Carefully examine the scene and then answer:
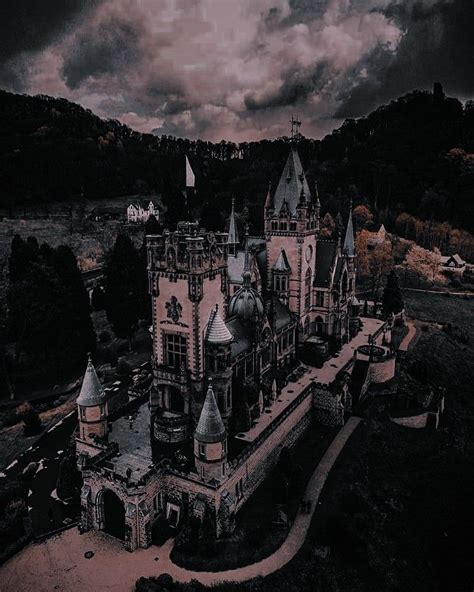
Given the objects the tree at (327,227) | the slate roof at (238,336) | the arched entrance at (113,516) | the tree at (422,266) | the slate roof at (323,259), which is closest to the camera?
the arched entrance at (113,516)

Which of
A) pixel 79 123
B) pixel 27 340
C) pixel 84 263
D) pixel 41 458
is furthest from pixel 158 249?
pixel 79 123

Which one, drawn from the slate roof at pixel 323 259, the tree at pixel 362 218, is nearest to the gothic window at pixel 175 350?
the slate roof at pixel 323 259

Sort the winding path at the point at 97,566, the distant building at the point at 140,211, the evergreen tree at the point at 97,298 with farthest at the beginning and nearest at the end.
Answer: the distant building at the point at 140,211 → the evergreen tree at the point at 97,298 → the winding path at the point at 97,566

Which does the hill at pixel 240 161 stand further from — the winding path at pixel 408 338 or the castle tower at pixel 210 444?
the castle tower at pixel 210 444

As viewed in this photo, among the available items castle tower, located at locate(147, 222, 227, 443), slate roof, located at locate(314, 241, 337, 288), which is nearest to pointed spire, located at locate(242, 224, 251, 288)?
castle tower, located at locate(147, 222, 227, 443)

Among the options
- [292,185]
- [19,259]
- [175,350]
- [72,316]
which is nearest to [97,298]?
[19,259]

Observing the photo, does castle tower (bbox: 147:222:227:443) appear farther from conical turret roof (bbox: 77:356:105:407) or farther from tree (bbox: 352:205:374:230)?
tree (bbox: 352:205:374:230)

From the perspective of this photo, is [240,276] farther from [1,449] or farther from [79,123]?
[79,123]
